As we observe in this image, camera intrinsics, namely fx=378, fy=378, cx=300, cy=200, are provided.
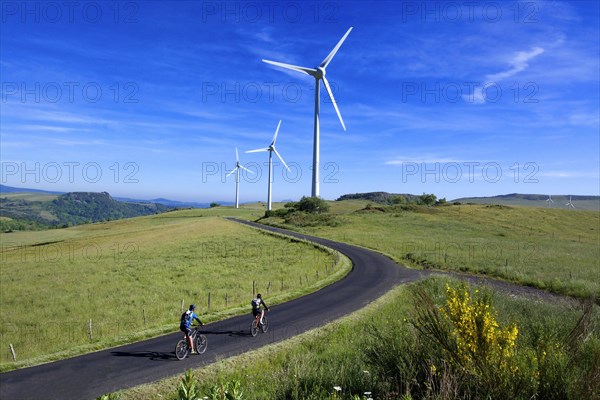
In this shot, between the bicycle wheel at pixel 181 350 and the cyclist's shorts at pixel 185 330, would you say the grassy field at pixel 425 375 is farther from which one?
the cyclist's shorts at pixel 185 330

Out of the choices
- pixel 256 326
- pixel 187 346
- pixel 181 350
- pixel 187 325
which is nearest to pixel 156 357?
pixel 181 350

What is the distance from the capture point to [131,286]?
121 ft

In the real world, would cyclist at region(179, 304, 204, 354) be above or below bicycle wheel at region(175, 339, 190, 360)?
above

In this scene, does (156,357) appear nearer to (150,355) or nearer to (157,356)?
(157,356)

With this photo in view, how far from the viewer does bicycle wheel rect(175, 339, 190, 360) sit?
1700 centimetres

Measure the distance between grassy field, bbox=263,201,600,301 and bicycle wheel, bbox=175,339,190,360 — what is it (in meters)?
27.9

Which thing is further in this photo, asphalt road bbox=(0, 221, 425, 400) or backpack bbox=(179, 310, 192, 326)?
backpack bbox=(179, 310, 192, 326)

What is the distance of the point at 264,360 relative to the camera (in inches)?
634

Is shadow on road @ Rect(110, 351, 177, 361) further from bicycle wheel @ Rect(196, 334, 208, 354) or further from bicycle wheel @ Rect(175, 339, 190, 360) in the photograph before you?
bicycle wheel @ Rect(196, 334, 208, 354)

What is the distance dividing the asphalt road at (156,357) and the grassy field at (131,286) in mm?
1543

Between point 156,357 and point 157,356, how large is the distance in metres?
0.13

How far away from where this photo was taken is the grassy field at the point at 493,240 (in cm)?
3684

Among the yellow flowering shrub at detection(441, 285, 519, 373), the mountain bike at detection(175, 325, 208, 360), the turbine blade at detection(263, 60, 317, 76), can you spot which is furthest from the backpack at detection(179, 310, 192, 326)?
the turbine blade at detection(263, 60, 317, 76)

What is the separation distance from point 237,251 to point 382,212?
61262mm
